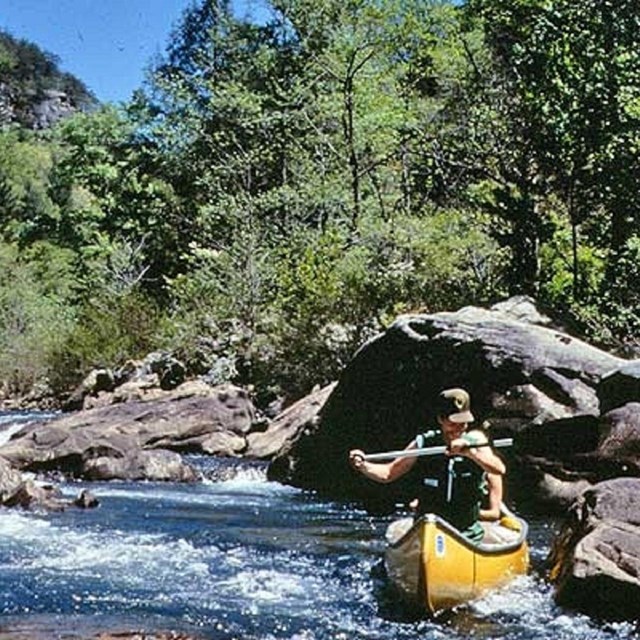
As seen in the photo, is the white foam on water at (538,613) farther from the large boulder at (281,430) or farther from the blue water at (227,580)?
the large boulder at (281,430)

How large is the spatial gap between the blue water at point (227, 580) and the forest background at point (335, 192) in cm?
744

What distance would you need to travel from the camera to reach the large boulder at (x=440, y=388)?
1215cm

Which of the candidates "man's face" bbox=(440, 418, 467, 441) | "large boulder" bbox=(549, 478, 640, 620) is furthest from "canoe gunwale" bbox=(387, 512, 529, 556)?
"man's face" bbox=(440, 418, 467, 441)

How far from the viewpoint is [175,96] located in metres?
36.3

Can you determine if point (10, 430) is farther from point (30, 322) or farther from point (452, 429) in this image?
point (452, 429)

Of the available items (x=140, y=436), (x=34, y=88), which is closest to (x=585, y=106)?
(x=140, y=436)

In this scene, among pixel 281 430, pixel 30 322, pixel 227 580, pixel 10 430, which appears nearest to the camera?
pixel 227 580

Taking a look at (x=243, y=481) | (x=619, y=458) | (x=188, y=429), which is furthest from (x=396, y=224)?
(x=619, y=458)

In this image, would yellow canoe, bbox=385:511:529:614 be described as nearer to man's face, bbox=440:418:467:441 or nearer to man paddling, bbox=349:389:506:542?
man paddling, bbox=349:389:506:542

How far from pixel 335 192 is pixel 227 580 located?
17667 millimetres

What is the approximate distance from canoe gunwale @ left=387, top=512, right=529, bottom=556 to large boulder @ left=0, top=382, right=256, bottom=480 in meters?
7.14

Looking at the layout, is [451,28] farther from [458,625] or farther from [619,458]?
[458,625]

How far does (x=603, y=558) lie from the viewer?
7.21m

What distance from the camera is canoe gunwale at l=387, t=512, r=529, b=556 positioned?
7211 millimetres
